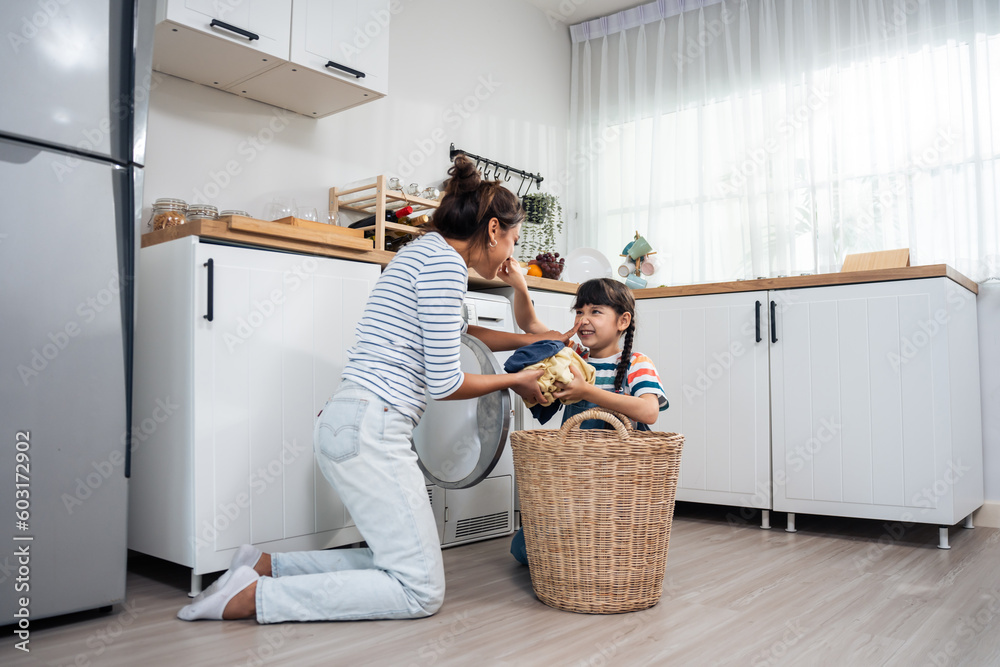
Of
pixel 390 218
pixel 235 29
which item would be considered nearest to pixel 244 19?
pixel 235 29

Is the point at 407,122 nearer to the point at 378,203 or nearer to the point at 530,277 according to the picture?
the point at 378,203

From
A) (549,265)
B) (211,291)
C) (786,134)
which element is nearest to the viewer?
(211,291)

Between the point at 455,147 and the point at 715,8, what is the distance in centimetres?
157

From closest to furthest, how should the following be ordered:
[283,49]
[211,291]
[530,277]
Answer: [211,291] → [283,49] → [530,277]

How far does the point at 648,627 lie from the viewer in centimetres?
173

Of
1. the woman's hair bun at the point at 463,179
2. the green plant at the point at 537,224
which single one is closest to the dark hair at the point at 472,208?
the woman's hair bun at the point at 463,179

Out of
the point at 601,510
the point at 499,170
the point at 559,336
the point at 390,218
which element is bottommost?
the point at 601,510

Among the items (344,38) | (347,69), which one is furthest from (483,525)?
(344,38)

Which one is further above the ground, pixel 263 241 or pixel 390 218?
pixel 390 218

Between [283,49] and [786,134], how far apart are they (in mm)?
2353

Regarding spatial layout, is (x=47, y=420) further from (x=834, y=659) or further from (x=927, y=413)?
(x=927, y=413)

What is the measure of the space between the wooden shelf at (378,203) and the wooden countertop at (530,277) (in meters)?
0.29

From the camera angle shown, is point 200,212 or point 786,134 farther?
point 786,134

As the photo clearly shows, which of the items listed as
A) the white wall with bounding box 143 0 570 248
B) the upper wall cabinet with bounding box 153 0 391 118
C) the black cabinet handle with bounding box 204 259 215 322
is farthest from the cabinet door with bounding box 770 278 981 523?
the black cabinet handle with bounding box 204 259 215 322
